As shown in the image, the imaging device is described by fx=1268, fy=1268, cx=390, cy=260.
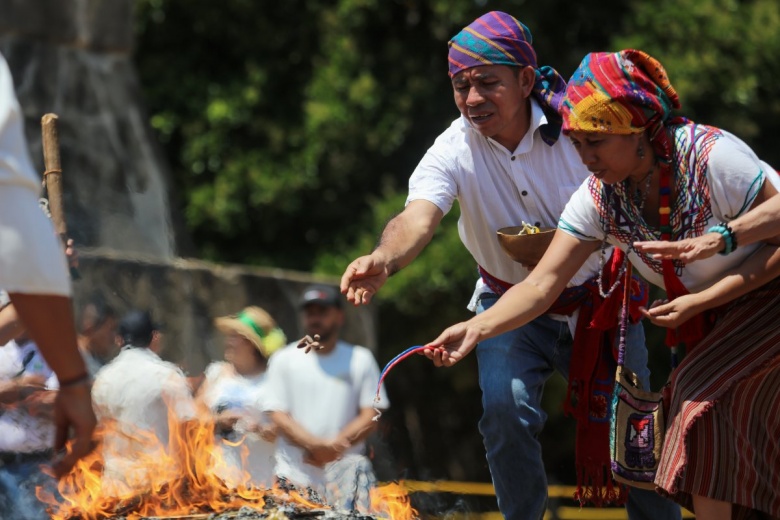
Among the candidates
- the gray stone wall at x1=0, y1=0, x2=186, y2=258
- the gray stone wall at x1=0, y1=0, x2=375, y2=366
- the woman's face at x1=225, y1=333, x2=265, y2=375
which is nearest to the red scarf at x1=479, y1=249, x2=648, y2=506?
the woman's face at x1=225, y1=333, x2=265, y2=375

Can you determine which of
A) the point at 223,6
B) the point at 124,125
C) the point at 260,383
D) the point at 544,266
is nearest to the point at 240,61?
the point at 223,6

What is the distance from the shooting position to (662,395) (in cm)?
422

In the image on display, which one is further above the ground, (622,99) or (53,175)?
(622,99)

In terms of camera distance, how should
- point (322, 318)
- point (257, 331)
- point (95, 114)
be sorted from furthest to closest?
point (95, 114)
point (322, 318)
point (257, 331)

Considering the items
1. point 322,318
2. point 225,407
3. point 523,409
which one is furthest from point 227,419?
point 523,409

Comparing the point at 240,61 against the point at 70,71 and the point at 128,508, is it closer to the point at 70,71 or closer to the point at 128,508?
the point at 70,71

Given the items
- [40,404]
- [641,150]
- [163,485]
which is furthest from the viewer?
[163,485]

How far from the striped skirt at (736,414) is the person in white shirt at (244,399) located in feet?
7.50

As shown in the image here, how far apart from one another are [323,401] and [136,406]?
3.39 feet

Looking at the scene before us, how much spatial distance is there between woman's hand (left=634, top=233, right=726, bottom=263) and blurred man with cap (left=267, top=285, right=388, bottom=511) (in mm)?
2471

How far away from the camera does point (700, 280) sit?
4.06 metres

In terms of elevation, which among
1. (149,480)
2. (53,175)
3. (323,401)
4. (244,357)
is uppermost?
(53,175)

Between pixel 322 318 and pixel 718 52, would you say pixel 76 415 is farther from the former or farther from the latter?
pixel 718 52

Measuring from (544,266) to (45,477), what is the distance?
2.61 m
